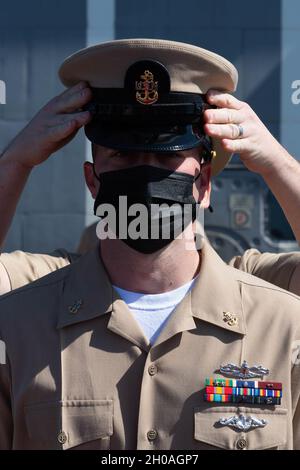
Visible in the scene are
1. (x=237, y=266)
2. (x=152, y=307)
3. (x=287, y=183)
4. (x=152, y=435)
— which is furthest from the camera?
(x=237, y=266)

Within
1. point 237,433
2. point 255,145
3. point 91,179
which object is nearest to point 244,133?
point 255,145

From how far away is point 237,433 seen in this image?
2.13m

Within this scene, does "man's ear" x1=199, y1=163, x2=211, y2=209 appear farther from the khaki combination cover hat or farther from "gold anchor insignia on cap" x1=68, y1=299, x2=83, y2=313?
"gold anchor insignia on cap" x1=68, y1=299, x2=83, y2=313

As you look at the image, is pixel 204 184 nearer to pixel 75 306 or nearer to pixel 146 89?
pixel 146 89

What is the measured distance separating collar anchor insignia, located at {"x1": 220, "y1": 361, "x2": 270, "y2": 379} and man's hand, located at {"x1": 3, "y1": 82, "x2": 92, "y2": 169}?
0.67m

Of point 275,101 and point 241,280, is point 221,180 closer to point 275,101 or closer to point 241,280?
point 275,101

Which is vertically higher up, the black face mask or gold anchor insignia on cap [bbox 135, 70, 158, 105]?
gold anchor insignia on cap [bbox 135, 70, 158, 105]

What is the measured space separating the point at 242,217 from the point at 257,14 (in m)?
0.96

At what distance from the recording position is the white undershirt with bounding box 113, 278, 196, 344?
2191mm

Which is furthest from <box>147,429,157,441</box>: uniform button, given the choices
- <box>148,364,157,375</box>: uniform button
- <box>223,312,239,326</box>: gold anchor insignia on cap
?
<box>223,312,239,326</box>: gold anchor insignia on cap

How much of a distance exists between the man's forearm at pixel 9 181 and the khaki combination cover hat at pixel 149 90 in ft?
0.80

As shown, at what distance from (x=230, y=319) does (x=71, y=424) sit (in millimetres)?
446

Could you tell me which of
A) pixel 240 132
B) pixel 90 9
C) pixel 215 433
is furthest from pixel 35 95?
pixel 215 433

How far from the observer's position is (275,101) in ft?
14.3
